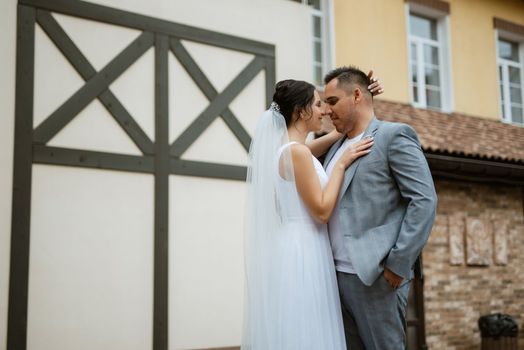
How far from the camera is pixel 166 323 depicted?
20.0ft

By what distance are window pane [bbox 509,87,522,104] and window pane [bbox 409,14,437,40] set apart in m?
2.23

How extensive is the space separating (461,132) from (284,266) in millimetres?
8048

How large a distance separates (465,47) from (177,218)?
7.40m

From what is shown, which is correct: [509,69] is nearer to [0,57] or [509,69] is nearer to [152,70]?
[152,70]

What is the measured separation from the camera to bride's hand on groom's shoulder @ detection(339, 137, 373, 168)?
344 centimetres

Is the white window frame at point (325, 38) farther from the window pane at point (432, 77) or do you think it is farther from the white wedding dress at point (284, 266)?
the white wedding dress at point (284, 266)

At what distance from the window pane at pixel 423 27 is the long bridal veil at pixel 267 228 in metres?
8.15

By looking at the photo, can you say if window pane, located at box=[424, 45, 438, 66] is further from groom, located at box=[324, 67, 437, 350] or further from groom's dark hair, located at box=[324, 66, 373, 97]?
groom, located at box=[324, 67, 437, 350]

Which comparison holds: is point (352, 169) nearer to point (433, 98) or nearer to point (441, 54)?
point (433, 98)

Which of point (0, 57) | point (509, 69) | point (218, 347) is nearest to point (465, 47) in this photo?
point (509, 69)

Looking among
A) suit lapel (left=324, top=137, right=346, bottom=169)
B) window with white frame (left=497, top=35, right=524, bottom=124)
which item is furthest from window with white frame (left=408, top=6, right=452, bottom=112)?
suit lapel (left=324, top=137, right=346, bottom=169)

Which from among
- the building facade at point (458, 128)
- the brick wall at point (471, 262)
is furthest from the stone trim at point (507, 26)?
the brick wall at point (471, 262)

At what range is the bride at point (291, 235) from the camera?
138 inches

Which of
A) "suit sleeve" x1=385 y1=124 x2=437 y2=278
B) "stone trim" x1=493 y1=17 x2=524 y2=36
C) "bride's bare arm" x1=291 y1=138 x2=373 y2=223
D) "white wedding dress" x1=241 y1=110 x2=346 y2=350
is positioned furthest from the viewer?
"stone trim" x1=493 y1=17 x2=524 y2=36
